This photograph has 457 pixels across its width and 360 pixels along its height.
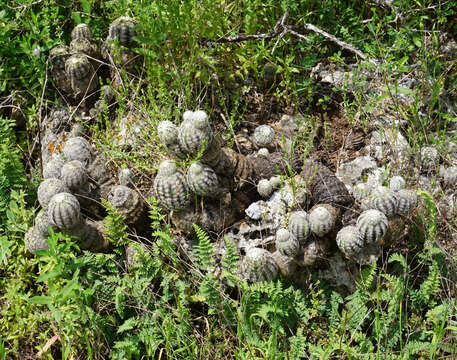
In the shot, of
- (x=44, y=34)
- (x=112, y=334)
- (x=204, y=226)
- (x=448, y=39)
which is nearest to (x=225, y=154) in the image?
(x=204, y=226)

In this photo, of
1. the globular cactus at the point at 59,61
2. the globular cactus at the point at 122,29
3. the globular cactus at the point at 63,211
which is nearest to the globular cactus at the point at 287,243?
the globular cactus at the point at 63,211

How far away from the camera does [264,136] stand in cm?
391

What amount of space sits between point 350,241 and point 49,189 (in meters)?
2.17

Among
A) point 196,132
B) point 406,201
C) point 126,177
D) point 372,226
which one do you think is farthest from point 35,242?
point 406,201

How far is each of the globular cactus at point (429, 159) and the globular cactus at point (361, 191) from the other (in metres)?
0.65

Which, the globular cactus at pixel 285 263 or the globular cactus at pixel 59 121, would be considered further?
the globular cactus at pixel 59 121

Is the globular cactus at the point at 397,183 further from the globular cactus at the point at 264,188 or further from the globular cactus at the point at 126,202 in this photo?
the globular cactus at the point at 126,202

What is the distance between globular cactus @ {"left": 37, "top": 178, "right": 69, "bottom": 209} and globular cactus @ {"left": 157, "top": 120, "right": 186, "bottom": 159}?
833 millimetres

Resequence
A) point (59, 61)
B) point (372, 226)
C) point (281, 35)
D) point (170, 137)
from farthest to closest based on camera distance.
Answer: point (59, 61) → point (281, 35) → point (170, 137) → point (372, 226)

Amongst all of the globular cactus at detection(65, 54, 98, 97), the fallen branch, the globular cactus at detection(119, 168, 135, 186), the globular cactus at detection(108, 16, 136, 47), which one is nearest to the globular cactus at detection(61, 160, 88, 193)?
the globular cactus at detection(119, 168, 135, 186)

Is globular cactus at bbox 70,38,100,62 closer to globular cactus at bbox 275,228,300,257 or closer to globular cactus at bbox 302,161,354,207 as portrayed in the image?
globular cactus at bbox 302,161,354,207

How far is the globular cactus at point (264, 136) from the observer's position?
391 centimetres

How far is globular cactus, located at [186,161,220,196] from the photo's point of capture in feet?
10.7

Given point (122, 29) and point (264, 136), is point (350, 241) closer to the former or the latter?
point (264, 136)
